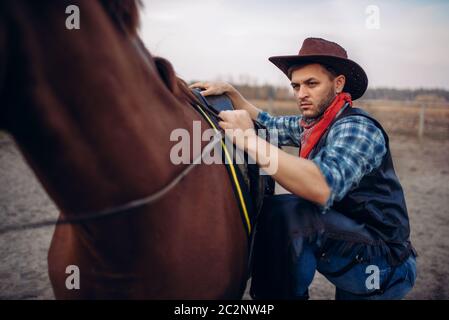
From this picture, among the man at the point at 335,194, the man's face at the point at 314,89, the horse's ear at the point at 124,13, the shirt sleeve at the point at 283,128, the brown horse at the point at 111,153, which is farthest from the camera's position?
the shirt sleeve at the point at 283,128

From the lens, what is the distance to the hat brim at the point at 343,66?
192 cm

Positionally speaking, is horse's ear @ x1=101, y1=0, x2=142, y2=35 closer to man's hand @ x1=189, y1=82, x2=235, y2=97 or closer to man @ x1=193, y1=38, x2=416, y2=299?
man @ x1=193, y1=38, x2=416, y2=299

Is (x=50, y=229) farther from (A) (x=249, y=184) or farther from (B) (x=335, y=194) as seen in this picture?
(B) (x=335, y=194)

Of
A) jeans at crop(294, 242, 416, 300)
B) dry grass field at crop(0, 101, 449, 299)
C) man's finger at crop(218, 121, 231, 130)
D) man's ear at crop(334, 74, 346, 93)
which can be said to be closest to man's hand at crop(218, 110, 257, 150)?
man's finger at crop(218, 121, 231, 130)

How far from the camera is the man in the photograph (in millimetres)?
1458

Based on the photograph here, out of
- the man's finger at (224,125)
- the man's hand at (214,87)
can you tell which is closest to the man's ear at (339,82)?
the man's hand at (214,87)

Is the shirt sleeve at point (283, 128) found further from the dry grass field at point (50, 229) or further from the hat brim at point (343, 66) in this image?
the dry grass field at point (50, 229)

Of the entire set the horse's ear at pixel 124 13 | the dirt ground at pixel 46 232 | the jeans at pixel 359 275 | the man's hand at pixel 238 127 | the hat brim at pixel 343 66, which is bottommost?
the dirt ground at pixel 46 232

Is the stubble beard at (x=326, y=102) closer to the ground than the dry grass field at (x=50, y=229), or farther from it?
farther from it

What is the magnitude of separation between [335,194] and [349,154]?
0.20m

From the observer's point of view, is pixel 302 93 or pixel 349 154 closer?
pixel 349 154

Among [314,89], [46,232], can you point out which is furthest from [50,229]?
[314,89]

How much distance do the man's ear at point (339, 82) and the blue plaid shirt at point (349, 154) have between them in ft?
1.36

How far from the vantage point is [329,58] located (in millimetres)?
1897
